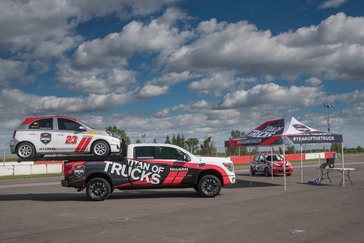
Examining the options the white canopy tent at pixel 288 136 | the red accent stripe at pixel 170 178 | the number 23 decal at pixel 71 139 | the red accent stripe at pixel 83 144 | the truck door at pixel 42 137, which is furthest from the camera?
the white canopy tent at pixel 288 136

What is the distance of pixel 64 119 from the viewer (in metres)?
12.1

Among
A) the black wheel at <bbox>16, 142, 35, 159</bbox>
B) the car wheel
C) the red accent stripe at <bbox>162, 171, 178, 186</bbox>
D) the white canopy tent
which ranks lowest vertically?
the car wheel

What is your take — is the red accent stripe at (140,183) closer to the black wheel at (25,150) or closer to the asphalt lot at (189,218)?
the asphalt lot at (189,218)

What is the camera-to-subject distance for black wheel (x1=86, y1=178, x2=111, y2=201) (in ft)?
44.2

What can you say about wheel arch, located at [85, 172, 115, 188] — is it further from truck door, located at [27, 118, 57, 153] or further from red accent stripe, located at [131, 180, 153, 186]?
truck door, located at [27, 118, 57, 153]

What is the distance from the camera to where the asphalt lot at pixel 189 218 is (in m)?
7.78

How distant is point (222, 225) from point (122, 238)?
7.66ft

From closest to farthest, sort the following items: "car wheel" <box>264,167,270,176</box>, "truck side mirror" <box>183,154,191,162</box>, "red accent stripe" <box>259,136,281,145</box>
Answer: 1. "truck side mirror" <box>183,154,191,162</box>
2. "red accent stripe" <box>259,136,281,145</box>
3. "car wheel" <box>264,167,270,176</box>

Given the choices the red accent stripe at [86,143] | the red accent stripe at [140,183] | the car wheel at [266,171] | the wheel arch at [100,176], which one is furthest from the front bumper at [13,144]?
the car wheel at [266,171]

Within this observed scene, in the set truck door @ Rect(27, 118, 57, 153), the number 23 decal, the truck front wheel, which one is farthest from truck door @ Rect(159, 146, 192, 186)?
truck door @ Rect(27, 118, 57, 153)

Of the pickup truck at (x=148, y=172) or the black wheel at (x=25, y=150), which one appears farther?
the pickup truck at (x=148, y=172)

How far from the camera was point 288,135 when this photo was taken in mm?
17062

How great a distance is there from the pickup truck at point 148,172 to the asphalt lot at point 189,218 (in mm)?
499

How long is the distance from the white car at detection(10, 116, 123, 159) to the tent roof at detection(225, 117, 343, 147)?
8214 millimetres
